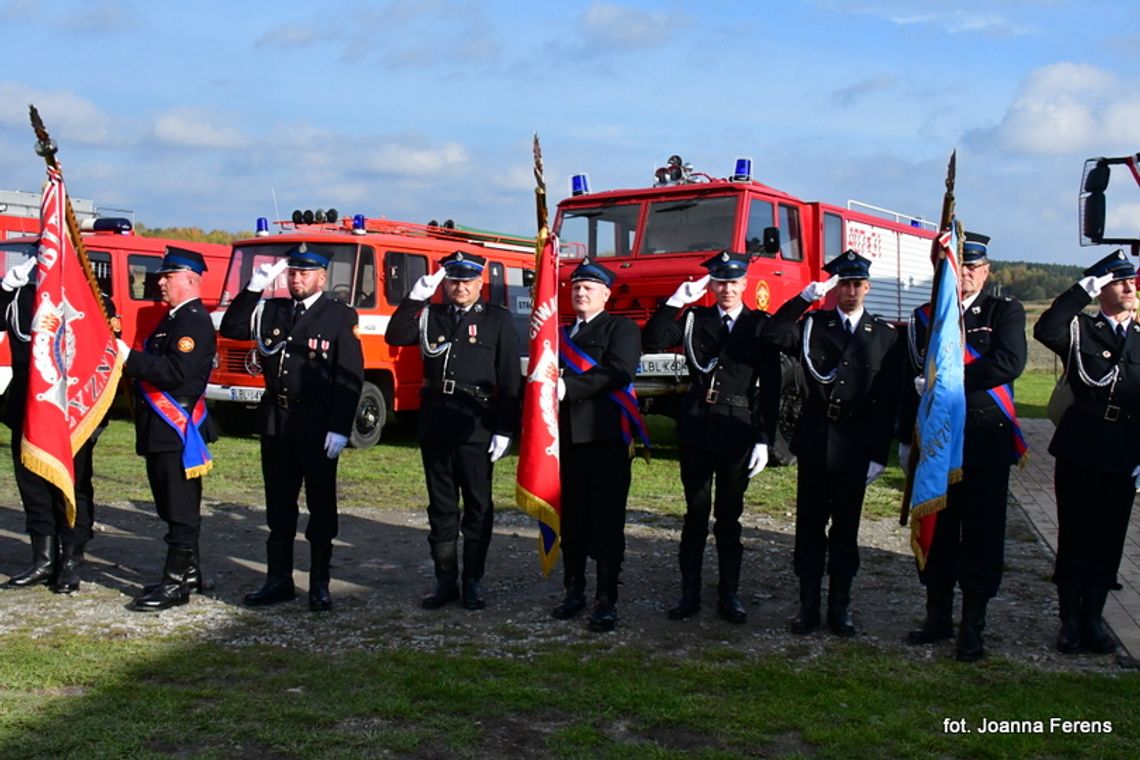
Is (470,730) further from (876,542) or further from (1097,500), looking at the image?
(876,542)

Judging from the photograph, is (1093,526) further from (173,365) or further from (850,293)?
(173,365)

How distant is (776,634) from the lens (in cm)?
595

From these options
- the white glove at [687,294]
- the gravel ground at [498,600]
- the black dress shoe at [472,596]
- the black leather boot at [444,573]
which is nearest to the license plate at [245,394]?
the gravel ground at [498,600]

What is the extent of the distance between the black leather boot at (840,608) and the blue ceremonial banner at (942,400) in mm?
569

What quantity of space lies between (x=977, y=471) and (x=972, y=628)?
71 cm

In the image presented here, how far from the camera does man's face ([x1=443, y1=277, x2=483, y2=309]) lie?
255 inches

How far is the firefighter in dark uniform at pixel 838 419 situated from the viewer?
19.2ft

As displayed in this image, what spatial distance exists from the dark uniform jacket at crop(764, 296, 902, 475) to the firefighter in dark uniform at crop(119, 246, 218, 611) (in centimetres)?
296

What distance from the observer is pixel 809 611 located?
595 centimetres

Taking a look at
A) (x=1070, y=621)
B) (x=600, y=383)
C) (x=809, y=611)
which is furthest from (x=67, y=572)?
(x=1070, y=621)

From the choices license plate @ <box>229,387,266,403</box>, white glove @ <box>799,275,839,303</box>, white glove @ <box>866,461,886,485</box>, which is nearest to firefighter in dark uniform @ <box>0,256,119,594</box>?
white glove @ <box>799,275,839,303</box>

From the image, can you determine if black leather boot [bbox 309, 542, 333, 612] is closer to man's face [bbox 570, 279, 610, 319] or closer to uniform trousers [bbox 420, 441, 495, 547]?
uniform trousers [bbox 420, 441, 495, 547]

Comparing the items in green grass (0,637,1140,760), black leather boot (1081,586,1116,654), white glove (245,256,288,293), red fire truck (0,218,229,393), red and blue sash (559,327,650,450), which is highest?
red fire truck (0,218,229,393)

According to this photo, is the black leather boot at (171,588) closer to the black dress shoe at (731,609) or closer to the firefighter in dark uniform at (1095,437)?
the black dress shoe at (731,609)
